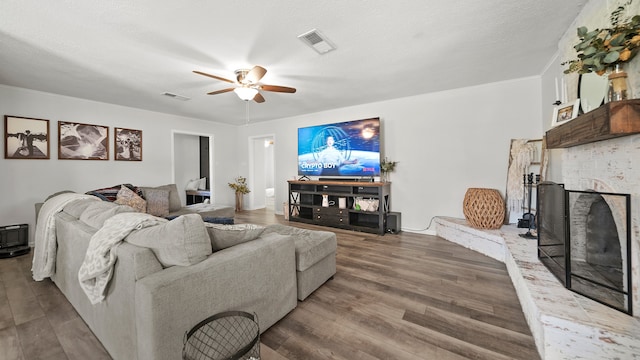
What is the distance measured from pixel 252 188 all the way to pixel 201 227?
5.34 metres

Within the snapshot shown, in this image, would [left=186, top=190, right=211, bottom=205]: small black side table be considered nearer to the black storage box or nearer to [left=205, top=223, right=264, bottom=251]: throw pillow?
the black storage box

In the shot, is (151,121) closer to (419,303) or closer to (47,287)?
(47,287)

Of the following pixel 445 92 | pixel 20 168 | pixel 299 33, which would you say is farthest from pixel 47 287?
pixel 445 92

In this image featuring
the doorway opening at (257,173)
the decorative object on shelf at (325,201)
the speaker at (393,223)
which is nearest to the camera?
the speaker at (393,223)

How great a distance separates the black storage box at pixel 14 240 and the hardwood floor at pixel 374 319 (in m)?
0.51

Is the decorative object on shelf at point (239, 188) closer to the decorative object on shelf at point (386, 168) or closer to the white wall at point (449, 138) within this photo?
the white wall at point (449, 138)

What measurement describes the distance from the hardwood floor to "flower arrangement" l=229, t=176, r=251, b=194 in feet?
12.4

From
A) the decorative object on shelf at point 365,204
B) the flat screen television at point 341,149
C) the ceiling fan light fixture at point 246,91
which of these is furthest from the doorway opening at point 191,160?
the decorative object on shelf at point 365,204

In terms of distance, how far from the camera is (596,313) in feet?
4.23

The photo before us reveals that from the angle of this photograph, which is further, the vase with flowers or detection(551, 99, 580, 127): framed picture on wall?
detection(551, 99, 580, 127): framed picture on wall

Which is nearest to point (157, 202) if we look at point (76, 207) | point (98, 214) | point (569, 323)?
point (76, 207)

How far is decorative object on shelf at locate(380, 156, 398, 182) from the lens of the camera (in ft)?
13.8

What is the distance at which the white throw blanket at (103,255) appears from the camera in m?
1.26

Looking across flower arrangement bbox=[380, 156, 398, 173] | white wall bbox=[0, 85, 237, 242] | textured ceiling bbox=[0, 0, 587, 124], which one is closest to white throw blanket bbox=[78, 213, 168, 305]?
textured ceiling bbox=[0, 0, 587, 124]
